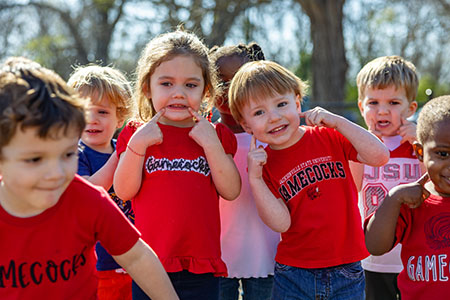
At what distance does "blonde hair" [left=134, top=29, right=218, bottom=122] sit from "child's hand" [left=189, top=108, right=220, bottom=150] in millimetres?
272

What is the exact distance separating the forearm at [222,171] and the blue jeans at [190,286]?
0.43 metres

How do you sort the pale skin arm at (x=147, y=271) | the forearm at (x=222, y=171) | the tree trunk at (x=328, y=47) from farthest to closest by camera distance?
the tree trunk at (x=328, y=47) < the forearm at (x=222, y=171) < the pale skin arm at (x=147, y=271)

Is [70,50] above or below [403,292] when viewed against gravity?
above

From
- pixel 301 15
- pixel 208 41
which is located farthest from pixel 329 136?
pixel 301 15

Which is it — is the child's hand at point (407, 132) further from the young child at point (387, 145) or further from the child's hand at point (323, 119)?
the child's hand at point (323, 119)

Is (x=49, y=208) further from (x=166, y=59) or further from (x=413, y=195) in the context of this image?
(x=413, y=195)

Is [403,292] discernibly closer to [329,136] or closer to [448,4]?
[329,136]

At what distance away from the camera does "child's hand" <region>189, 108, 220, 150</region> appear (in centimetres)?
244

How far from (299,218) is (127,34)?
1612 cm

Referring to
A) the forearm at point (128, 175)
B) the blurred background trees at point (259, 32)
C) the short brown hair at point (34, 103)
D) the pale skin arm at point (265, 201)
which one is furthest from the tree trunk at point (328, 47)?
the short brown hair at point (34, 103)

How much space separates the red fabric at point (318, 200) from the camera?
2.49m

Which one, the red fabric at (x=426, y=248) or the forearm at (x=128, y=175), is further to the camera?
the forearm at (x=128, y=175)

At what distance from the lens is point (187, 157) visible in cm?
247

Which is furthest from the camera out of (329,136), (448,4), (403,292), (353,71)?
(353,71)
